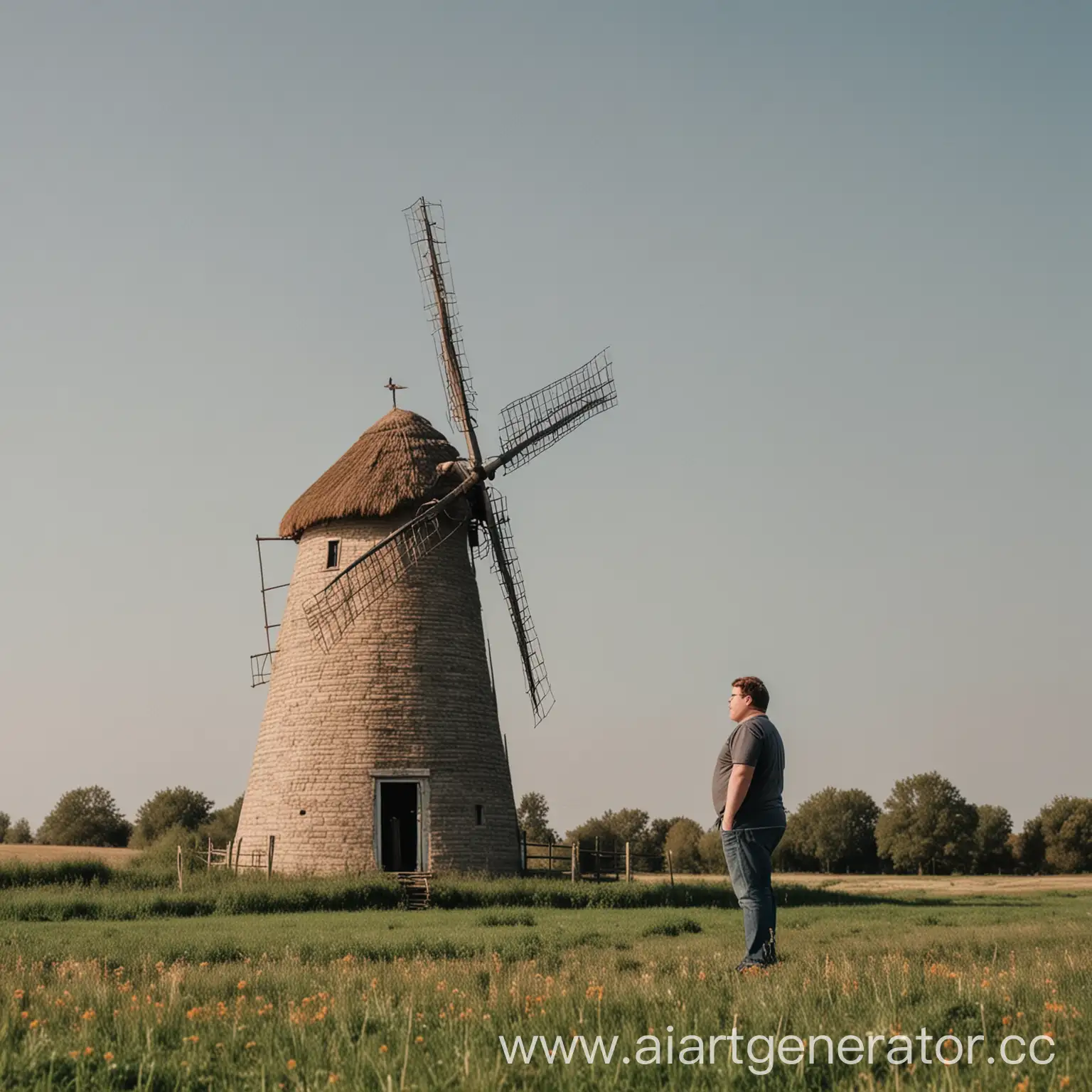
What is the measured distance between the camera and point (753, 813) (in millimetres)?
8242

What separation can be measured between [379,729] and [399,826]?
3.77m

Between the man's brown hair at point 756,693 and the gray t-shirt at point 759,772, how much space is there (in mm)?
92

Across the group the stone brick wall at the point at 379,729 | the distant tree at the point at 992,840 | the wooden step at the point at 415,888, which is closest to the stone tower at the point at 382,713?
the stone brick wall at the point at 379,729

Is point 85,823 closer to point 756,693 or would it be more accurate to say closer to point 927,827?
point 927,827

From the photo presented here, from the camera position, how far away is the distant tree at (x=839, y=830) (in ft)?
271

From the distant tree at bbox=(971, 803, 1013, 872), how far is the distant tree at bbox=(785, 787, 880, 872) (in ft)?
24.6

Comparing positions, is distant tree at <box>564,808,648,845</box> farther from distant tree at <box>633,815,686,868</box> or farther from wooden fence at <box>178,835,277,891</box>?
wooden fence at <box>178,835,277,891</box>

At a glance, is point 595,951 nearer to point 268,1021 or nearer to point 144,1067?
point 268,1021

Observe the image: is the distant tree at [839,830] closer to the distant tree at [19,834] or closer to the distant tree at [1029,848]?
the distant tree at [1029,848]

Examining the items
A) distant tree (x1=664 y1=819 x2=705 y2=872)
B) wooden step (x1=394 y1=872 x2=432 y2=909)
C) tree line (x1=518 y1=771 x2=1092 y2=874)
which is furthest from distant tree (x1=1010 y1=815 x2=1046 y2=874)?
wooden step (x1=394 y1=872 x2=432 y2=909)

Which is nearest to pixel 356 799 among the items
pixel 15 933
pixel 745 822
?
pixel 15 933

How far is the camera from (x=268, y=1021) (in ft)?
19.6

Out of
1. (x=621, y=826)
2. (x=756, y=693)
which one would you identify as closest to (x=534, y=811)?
(x=621, y=826)

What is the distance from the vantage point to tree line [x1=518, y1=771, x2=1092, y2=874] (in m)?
75.1
